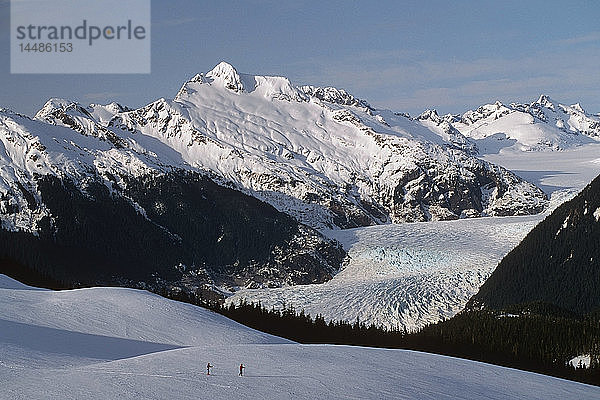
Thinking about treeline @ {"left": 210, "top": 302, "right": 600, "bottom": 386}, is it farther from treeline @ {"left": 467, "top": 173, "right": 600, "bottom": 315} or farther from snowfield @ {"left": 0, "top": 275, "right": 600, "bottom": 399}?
snowfield @ {"left": 0, "top": 275, "right": 600, "bottom": 399}

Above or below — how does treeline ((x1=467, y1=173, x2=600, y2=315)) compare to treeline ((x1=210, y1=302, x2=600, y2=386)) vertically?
above

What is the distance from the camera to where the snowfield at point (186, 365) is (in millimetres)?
35875

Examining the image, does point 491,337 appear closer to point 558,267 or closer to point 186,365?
point 558,267

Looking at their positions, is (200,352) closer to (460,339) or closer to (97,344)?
(97,344)

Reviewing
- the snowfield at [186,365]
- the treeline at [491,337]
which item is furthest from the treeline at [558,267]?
the snowfield at [186,365]

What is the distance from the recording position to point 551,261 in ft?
583

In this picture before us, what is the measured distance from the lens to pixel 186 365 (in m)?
41.4

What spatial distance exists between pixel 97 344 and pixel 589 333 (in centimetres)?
9264

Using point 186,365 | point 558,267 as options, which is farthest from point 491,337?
point 186,365

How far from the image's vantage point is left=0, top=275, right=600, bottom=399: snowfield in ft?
118

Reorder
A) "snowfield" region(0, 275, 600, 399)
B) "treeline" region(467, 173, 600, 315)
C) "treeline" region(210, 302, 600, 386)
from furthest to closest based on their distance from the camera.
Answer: "treeline" region(467, 173, 600, 315) → "treeline" region(210, 302, 600, 386) → "snowfield" region(0, 275, 600, 399)

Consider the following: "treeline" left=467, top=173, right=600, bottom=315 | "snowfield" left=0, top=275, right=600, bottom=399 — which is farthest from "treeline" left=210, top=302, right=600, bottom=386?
"snowfield" left=0, top=275, right=600, bottom=399

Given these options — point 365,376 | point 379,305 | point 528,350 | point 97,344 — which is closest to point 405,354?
point 365,376

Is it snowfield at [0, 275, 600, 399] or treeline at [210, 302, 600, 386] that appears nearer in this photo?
snowfield at [0, 275, 600, 399]
